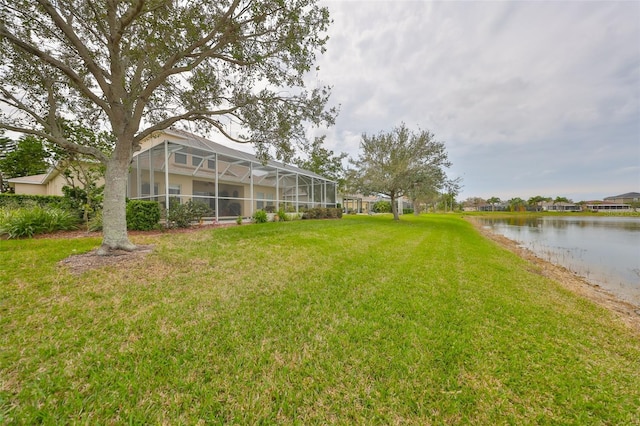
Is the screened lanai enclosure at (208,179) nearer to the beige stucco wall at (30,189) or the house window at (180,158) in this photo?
the house window at (180,158)

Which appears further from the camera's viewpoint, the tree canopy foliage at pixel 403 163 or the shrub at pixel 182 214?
the tree canopy foliage at pixel 403 163

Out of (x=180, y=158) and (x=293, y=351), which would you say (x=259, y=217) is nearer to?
(x=180, y=158)

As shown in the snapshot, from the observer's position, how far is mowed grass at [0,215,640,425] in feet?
5.80

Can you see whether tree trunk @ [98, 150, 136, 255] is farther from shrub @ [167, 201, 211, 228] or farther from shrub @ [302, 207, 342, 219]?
shrub @ [302, 207, 342, 219]

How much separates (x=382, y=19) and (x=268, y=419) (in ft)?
39.0

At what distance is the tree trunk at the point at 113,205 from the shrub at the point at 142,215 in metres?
3.82

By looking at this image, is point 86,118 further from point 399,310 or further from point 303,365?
point 399,310

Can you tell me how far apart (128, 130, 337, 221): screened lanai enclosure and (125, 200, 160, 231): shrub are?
100 centimetres

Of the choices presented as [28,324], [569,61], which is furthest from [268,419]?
[569,61]

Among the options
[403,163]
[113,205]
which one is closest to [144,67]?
[113,205]

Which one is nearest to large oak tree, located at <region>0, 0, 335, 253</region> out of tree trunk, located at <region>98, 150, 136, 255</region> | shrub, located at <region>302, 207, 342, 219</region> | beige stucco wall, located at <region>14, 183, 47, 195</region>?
tree trunk, located at <region>98, 150, 136, 255</region>

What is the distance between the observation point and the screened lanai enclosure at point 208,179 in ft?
36.0

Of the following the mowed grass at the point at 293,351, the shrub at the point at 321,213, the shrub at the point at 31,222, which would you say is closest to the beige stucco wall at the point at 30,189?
the shrub at the point at 31,222

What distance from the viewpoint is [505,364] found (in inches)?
94.3
